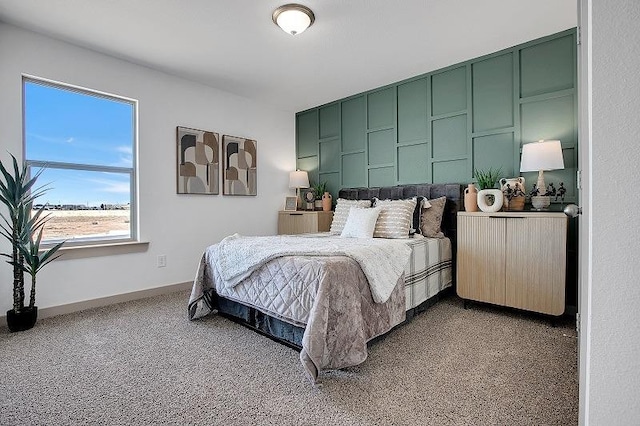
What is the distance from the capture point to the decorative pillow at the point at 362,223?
9.75 feet

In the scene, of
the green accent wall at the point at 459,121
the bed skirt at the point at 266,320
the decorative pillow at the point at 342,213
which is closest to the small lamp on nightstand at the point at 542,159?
the green accent wall at the point at 459,121

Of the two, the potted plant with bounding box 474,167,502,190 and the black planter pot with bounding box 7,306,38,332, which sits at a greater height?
the potted plant with bounding box 474,167,502,190

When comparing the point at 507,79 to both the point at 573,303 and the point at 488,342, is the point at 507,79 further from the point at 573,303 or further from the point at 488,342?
the point at 488,342

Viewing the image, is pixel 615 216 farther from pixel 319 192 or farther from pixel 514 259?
pixel 319 192

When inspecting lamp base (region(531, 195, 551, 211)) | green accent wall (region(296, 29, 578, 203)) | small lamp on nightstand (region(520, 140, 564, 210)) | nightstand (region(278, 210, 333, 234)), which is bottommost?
nightstand (region(278, 210, 333, 234))

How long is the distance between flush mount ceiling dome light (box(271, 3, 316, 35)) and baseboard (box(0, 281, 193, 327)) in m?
2.90

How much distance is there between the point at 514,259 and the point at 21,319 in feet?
12.7

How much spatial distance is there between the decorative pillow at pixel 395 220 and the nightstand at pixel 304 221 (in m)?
1.16

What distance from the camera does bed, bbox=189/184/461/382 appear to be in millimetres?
1743

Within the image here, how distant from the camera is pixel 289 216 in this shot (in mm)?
4461

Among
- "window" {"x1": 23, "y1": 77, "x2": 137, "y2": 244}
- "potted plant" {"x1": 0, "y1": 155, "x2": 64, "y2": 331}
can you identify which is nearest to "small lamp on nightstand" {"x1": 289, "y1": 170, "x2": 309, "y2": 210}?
"window" {"x1": 23, "y1": 77, "x2": 137, "y2": 244}

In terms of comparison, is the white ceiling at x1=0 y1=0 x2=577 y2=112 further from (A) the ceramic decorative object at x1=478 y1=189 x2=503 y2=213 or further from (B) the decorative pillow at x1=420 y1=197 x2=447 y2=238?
(B) the decorative pillow at x1=420 y1=197 x2=447 y2=238

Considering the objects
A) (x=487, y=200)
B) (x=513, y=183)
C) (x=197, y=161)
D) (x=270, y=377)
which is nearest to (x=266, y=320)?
(x=270, y=377)

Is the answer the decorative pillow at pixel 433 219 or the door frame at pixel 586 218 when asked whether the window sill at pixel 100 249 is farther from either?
the door frame at pixel 586 218
